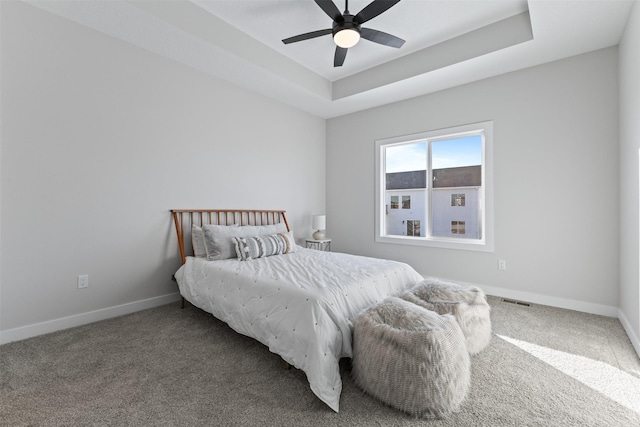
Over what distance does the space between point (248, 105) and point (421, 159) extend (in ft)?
8.95

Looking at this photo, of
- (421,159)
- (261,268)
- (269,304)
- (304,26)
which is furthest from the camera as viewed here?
(421,159)

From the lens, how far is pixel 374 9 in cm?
225

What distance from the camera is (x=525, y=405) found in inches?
61.7

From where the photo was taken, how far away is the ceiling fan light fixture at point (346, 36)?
7.74 feet

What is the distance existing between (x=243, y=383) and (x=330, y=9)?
9.58ft

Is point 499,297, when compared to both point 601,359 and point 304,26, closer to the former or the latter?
point 601,359

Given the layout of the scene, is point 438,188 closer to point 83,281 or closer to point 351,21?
point 351,21

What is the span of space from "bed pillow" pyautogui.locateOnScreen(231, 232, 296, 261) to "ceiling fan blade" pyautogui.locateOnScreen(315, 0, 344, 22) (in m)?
2.29

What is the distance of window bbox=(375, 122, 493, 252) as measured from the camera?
365 centimetres

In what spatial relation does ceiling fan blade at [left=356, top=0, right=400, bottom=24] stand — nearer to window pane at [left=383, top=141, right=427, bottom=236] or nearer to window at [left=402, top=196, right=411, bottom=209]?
window pane at [left=383, top=141, right=427, bottom=236]

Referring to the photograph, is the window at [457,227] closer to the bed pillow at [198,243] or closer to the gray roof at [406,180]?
the gray roof at [406,180]

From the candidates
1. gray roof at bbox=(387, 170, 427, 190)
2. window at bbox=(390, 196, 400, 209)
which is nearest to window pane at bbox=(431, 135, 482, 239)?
gray roof at bbox=(387, 170, 427, 190)

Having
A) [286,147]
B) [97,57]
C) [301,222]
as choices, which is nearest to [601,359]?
[301,222]

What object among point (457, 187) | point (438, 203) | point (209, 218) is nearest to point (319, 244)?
point (209, 218)
